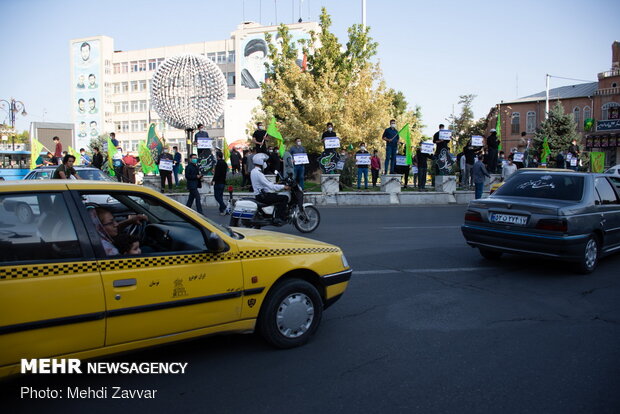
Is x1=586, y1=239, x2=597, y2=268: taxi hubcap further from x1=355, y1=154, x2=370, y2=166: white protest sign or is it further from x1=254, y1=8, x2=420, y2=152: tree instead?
x1=254, y1=8, x2=420, y2=152: tree

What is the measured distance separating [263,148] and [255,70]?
6811 cm

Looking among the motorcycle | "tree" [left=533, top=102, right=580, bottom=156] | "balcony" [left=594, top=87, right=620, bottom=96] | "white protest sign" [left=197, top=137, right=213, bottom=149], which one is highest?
"balcony" [left=594, top=87, right=620, bottom=96]

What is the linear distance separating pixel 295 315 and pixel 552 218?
14.7 ft

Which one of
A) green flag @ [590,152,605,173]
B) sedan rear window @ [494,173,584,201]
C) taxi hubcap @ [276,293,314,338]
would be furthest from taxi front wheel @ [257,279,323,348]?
green flag @ [590,152,605,173]

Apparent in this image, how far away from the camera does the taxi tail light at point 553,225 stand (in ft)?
22.7

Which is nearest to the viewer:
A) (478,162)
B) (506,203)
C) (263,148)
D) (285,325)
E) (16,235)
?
(16,235)

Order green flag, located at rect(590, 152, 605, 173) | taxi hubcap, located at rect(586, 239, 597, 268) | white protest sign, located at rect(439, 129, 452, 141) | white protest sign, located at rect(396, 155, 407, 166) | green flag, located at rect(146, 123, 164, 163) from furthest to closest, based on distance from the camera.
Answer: green flag, located at rect(590, 152, 605, 173)
green flag, located at rect(146, 123, 164, 163)
white protest sign, located at rect(396, 155, 407, 166)
white protest sign, located at rect(439, 129, 452, 141)
taxi hubcap, located at rect(586, 239, 597, 268)

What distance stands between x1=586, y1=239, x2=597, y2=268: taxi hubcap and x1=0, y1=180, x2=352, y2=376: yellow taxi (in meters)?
4.65

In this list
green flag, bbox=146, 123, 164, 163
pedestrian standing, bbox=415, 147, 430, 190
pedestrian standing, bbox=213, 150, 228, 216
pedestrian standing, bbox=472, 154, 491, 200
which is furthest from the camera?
green flag, bbox=146, 123, 164, 163

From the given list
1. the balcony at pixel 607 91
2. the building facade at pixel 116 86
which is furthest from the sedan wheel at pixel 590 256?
the building facade at pixel 116 86

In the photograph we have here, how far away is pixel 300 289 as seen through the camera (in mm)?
4383

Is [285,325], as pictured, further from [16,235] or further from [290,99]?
[290,99]

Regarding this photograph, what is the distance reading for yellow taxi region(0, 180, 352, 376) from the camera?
3.17 m

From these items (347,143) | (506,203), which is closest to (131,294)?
(506,203)
